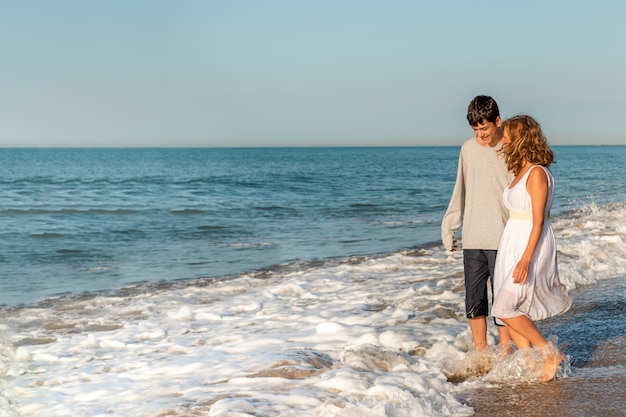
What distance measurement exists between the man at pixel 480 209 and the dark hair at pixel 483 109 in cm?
3

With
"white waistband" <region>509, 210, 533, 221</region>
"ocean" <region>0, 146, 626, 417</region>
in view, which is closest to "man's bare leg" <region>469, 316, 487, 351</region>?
"ocean" <region>0, 146, 626, 417</region>

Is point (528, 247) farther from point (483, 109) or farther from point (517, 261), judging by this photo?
point (483, 109)

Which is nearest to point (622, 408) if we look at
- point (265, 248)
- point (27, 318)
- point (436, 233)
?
point (27, 318)

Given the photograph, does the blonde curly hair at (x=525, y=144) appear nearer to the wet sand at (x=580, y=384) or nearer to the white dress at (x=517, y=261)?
the white dress at (x=517, y=261)

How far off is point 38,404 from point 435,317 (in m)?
3.67

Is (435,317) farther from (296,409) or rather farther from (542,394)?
(296,409)

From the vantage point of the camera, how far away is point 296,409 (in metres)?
4.19

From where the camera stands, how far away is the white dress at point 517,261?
4.28m

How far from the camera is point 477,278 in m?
4.77

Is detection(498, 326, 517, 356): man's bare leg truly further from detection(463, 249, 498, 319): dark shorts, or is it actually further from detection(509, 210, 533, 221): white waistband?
detection(509, 210, 533, 221): white waistband

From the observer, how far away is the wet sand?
13.3 feet

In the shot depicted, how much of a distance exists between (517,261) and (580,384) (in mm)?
965

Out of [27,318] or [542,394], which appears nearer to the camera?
[542,394]

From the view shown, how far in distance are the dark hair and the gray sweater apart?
0.30 meters
